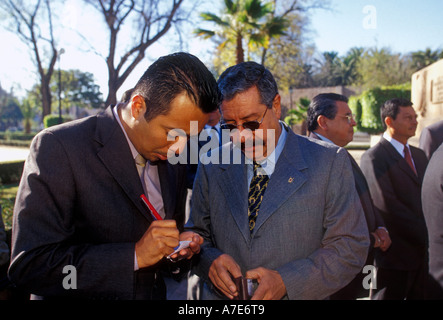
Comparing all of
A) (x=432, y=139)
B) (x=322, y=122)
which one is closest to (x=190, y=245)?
(x=322, y=122)

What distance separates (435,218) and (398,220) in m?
1.36

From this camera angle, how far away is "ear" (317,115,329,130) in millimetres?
3394

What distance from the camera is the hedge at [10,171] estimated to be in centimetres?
1103

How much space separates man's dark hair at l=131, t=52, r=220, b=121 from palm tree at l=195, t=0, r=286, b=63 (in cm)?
1196

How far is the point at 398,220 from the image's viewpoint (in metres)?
3.51

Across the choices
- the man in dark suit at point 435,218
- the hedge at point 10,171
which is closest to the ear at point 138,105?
the man in dark suit at point 435,218

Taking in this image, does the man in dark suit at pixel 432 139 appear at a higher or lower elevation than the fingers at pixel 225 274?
higher

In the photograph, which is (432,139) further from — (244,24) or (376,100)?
(376,100)

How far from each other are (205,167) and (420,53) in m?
50.8

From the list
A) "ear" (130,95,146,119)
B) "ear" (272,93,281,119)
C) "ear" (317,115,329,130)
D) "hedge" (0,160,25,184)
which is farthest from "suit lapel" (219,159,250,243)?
"hedge" (0,160,25,184)

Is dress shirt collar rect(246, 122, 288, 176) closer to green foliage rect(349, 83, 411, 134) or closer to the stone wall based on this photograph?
the stone wall

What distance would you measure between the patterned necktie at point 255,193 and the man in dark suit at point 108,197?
0.35 meters

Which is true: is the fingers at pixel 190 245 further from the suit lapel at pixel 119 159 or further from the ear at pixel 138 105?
the ear at pixel 138 105
